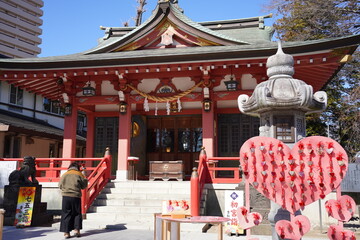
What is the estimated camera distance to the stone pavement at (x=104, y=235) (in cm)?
786

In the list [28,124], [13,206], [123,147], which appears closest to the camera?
[13,206]

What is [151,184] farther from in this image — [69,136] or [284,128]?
[284,128]

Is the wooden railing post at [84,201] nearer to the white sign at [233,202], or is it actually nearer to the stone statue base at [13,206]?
the stone statue base at [13,206]

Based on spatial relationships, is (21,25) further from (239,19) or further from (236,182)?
(236,182)

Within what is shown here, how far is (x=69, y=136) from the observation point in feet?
45.0

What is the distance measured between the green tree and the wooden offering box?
31.4 ft

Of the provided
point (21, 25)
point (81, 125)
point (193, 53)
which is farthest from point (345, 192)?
point (21, 25)

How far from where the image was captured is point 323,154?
14.5 feet

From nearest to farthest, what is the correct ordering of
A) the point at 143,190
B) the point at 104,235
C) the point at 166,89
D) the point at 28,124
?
the point at 104,235, the point at 143,190, the point at 166,89, the point at 28,124

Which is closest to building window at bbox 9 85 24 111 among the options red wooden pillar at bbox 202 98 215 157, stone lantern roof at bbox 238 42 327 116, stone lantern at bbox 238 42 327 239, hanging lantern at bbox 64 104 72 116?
hanging lantern at bbox 64 104 72 116

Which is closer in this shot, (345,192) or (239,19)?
(345,192)

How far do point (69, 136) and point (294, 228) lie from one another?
11338mm

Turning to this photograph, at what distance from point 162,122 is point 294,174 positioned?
12098mm

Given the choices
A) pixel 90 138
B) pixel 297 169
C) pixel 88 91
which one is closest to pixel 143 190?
pixel 88 91
